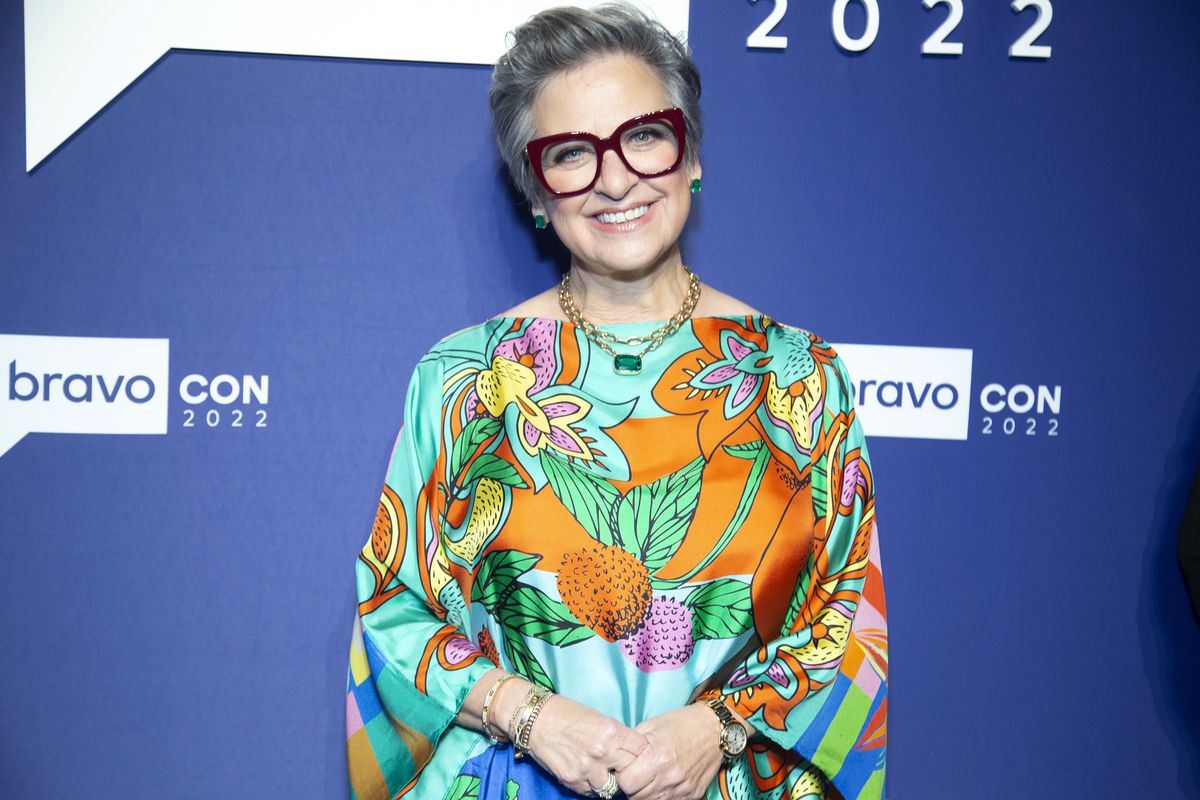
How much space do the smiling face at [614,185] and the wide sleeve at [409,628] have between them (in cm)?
29

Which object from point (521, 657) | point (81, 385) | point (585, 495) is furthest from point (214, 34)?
point (521, 657)

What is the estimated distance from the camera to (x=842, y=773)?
1.41 meters

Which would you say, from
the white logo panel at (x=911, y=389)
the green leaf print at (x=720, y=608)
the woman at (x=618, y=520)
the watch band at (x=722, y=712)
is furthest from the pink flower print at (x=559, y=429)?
the white logo panel at (x=911, y=389)

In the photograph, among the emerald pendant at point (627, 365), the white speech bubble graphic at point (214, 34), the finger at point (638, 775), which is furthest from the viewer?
the white speech bubble graphic at point (214, 34)

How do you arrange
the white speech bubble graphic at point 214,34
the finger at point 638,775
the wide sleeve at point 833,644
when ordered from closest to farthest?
1. the finger at point 638,775
2. the wide sleeve at point 833,644
3. the white speech bubble graphic at point 214,34

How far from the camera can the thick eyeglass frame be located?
1.35 metres

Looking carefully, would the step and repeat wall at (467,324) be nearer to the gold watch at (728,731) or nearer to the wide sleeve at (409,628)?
the wide sleeve at (409,628)

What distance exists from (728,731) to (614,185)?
2.30ft

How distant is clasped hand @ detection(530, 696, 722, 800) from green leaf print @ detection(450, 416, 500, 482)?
0.34 m

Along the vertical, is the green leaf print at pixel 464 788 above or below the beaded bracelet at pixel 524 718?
below

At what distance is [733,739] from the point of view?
50.6 inches

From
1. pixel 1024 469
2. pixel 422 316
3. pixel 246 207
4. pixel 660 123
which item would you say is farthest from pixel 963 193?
pixel 246 207

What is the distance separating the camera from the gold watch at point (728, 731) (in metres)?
1.28

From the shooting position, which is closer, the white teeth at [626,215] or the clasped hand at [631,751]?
the clasped hand at [631,751]
